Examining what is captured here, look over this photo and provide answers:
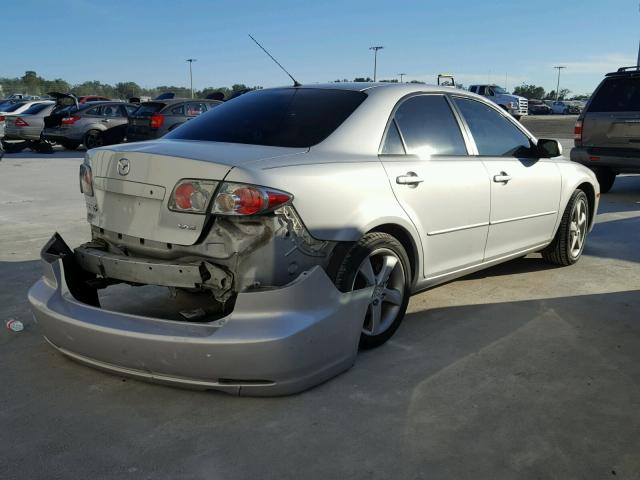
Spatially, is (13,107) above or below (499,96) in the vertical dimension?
below

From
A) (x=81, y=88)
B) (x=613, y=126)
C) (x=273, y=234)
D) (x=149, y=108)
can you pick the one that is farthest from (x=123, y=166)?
(x=81, y=88)

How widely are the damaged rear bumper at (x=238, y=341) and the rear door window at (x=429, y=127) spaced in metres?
1.28

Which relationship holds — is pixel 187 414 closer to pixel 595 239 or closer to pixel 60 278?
pixel 60 278

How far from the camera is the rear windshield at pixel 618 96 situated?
915 centimetres

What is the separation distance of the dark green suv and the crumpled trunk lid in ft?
24.7

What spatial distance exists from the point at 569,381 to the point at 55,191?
8887mm

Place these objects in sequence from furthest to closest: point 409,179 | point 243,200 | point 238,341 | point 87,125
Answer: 1. point 87,125
2. point 409,179
3. point 243,200
4. point 238,341

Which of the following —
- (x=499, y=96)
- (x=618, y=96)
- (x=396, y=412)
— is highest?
(x=499, y=96)

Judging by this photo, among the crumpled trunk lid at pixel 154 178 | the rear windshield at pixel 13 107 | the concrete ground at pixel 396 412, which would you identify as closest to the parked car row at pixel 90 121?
the rear windshield at pixel 13 107

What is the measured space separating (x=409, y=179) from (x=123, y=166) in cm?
162

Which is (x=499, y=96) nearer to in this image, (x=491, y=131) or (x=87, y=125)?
(x=87, y=125)

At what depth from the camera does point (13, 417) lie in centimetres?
283

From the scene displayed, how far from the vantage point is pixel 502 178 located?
4465mm

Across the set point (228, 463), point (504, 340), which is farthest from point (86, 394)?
point (504, 340)
